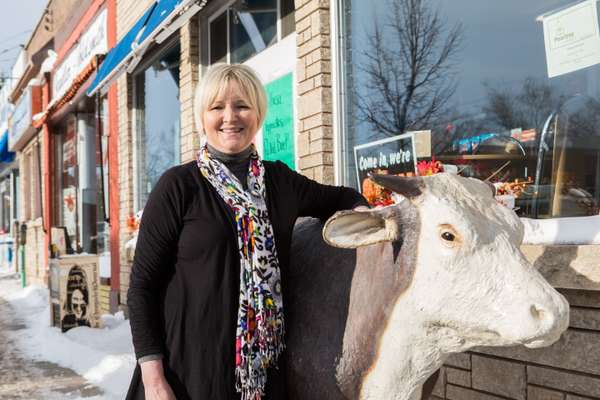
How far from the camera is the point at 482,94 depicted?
10.9 feet

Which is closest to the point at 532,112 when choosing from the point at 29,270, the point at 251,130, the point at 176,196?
the point at 251,130

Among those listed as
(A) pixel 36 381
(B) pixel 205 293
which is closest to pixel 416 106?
(B) pixel 205 293

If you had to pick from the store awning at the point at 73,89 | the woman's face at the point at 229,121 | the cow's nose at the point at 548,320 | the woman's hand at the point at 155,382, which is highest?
the store awning at the point at 73,89

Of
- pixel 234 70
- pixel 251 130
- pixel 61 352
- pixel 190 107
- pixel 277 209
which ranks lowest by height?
pixel 61 352

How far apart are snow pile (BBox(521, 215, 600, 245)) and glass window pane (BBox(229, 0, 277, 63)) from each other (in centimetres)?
308

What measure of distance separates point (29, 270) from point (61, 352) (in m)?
10.2

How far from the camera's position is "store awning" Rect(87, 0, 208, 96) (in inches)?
193

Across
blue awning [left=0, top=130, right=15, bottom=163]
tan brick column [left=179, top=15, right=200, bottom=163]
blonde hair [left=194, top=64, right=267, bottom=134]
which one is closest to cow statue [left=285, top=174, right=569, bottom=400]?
→ blonde hair [left=194, top=64, right=267, bottom=134]

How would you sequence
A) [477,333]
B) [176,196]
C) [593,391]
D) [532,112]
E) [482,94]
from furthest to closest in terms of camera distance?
[482,94]
[532,112]
[593,391]
[176,196]
[477,333]

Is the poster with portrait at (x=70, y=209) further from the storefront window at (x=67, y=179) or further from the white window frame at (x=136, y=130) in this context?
the white window frame at (x=136, y=130)

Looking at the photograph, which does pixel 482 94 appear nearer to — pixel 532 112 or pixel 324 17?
pixel 532 112

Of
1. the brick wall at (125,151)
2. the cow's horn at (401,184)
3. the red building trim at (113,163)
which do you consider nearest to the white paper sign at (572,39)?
the cow's horn at (401,184)

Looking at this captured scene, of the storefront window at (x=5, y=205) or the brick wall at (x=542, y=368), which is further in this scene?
the storefront window at (x=5, y=205)

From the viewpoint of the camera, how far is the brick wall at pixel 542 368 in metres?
2.54
